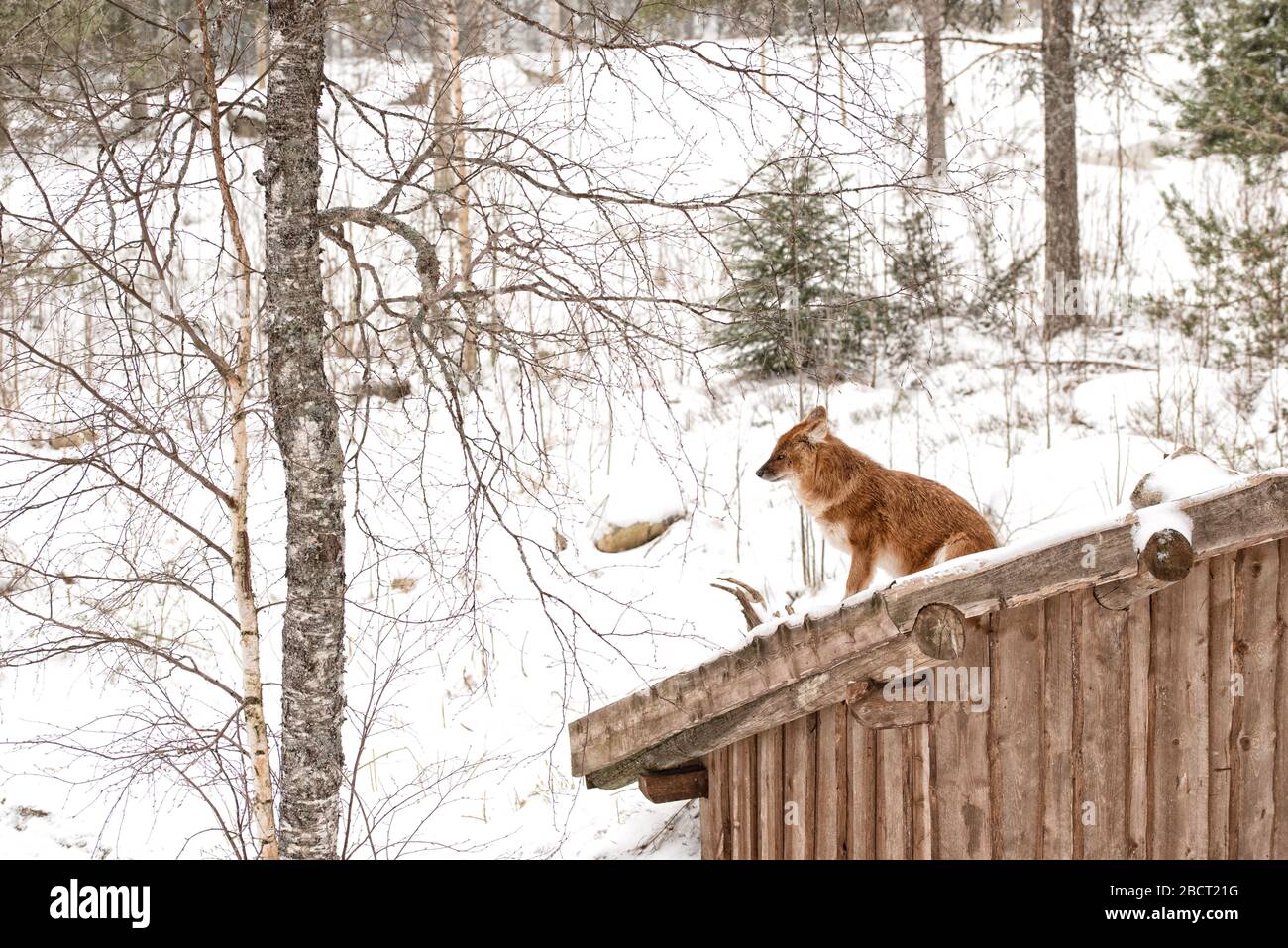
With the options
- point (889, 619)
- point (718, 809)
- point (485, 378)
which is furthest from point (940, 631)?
point (485, 378)

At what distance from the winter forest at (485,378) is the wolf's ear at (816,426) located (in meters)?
0.34

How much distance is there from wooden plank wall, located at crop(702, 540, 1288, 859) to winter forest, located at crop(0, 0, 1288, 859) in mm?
1105

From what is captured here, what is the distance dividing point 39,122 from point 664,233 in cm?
288

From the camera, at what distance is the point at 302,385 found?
4.57 m

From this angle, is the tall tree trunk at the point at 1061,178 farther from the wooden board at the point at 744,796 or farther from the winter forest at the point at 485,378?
the wooden board at the point at 744,796

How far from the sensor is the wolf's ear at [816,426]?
16.5 ft

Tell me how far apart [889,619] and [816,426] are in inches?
49.3

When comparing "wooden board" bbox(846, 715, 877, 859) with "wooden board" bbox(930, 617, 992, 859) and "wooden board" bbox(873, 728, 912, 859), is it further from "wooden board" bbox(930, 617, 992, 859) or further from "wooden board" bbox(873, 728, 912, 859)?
"wooden board" bbox(930, 617, 992, 859)

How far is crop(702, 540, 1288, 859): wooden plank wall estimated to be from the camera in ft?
15.2

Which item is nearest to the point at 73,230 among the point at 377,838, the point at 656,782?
the point at 377,838

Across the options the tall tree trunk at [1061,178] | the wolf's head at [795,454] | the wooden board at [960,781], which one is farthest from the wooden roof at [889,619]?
the tall tree trunk at [1061,178]

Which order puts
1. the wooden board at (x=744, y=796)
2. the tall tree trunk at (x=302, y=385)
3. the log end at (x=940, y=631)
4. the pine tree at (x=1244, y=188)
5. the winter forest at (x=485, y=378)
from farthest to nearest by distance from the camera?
1. the pine tree at (x=1244, y=188)
2. the wooden board at (x=744, y=796)
3. the tall tree trunk at (x=302, y=385)
4. the winter forest at (x=485, y=378)
5. the log end at (x=940, y=631)

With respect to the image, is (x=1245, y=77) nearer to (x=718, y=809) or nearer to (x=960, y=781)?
(x=960, y=781)
